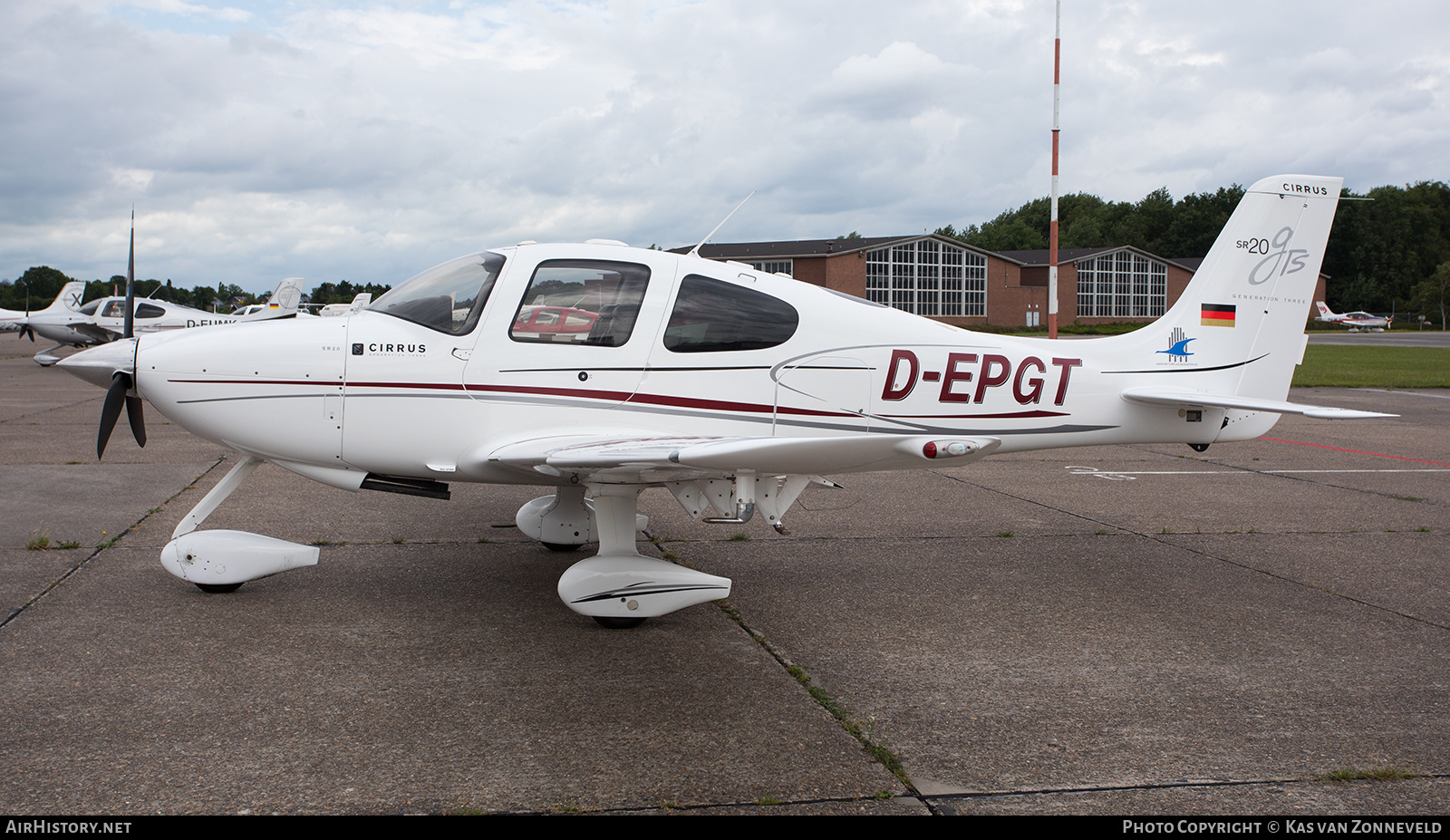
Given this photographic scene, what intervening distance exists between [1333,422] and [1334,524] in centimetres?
924

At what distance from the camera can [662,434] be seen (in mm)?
5445

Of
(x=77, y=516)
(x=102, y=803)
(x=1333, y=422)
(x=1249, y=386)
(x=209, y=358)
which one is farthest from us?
(x=1333, y=422)

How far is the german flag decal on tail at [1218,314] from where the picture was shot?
6684 mm

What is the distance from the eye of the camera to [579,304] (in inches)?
215

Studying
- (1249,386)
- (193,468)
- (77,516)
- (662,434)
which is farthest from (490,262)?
(193,468)

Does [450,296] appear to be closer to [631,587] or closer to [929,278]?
[631,587]

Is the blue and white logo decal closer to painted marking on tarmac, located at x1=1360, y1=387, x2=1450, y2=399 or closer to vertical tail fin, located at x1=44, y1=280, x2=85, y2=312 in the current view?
painted marking on tarmac, located at x1=1360, y1=387, x2=1450, y2=399

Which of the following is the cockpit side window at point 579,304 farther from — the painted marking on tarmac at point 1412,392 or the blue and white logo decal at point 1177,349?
the painted marking on tarmac at point 1412,392

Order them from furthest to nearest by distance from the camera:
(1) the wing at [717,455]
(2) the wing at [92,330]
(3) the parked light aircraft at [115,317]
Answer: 1. (2) the wing at [92,330]
2. (3) the parked light aircraft at [115,317]
3. (1) the wing at [717,455]

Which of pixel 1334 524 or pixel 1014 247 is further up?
pixel 1014 247

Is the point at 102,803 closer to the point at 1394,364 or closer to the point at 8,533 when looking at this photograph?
the point at 8,533

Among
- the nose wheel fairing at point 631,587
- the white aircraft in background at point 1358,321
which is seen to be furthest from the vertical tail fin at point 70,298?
the white aircraft in background at point 1358,321

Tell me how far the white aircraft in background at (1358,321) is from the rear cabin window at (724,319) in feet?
304

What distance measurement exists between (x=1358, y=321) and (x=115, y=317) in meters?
96.5
